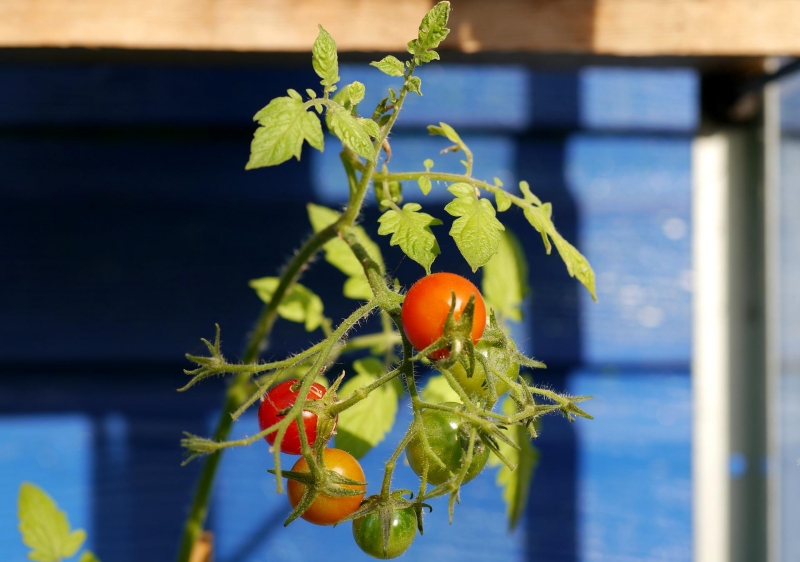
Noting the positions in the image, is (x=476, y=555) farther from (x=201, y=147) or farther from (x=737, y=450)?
(x=201, y=147)

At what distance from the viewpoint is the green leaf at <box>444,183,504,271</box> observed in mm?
371

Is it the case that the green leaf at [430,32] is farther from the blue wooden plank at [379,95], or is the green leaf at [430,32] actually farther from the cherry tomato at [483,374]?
the blue wooden plank at [379,95]

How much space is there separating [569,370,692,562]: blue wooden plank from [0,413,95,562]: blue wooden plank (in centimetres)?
74

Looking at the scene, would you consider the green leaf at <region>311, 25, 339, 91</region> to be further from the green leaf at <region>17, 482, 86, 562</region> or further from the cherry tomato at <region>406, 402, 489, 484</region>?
the green leaf at <region>17, 482, 86, 562</region>

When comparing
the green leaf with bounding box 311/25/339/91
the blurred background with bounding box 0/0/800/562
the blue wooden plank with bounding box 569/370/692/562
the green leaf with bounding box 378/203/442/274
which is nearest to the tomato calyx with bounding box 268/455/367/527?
the green leaf with bounding box 378/203/442/274

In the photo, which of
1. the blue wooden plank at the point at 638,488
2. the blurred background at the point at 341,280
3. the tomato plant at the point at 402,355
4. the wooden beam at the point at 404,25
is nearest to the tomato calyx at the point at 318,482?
the tomato plant at the point at 402,355

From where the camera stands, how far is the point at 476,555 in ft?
3.05

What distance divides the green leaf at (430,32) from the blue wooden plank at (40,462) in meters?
0.77

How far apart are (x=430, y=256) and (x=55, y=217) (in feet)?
2.29

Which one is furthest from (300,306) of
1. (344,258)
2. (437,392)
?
(437,392)

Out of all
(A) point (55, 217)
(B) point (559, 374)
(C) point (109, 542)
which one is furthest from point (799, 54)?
(C) point (109, 542)

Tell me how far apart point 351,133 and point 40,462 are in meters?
0.80

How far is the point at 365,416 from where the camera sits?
1.85ft

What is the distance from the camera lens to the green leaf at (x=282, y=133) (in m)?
0.34
